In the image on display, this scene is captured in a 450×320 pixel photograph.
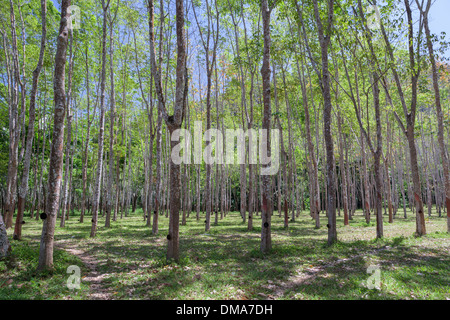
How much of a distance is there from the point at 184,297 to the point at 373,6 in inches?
564

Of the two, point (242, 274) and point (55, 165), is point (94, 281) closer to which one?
point (55, 165)

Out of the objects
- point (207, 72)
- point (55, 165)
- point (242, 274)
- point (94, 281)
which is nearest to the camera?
point (94, 281)

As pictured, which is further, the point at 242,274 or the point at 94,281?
the point at 242,274

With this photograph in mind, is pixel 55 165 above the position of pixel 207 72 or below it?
below

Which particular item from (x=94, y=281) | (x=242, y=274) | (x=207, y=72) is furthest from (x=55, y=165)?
(x=207, y=72)

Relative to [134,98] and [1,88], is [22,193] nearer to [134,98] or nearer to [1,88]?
[1,88]

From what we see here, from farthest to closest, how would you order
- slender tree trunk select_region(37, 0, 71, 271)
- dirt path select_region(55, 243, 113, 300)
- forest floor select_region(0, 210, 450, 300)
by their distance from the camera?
slender tree trunk select_region(37, 0, 71, 271) < forest floor select_region(0, 210, 450, 300) < dirt path select_region(55, 243, 113, 300)

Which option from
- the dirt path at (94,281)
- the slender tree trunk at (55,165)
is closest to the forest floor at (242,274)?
the dirt path at (94,281)

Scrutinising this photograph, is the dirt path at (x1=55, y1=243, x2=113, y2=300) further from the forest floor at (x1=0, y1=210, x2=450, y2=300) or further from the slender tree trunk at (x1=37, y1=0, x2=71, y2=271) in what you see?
the slender tree trunk at (x1=37, y1=0, x2=71, y2=271)

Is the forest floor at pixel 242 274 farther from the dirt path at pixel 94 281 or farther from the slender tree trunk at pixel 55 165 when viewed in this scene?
the slender tree trunk at pixel 55 165

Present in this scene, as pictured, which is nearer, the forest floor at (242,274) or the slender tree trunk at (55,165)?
the forest floor at (242,274)

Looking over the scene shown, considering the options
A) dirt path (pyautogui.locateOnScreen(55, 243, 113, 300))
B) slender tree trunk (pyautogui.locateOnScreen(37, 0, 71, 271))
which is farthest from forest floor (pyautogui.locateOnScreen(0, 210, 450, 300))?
slender tree trunk (pyautogui.locateOnScreen(37, 0, 71, 271))
